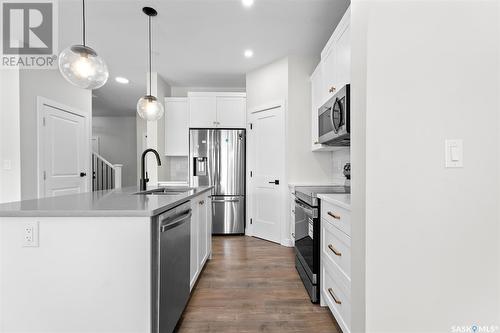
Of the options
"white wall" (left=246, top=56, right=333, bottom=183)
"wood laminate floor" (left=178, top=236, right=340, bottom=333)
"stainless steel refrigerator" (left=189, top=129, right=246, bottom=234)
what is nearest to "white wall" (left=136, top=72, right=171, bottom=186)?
"stainless steel refrigerator" (left=189, top=129, right=246, bottom=234)

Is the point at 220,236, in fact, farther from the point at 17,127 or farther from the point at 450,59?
the point at 450,59

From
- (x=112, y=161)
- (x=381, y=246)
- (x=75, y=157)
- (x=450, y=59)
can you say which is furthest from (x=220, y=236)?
(x=112, y=161)

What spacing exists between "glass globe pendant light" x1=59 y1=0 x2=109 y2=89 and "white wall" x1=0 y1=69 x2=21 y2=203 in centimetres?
187

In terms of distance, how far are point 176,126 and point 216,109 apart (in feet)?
2.83

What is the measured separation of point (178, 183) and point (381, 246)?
360 centimetres

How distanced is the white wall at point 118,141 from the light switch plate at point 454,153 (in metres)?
7.87

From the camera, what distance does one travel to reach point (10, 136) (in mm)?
2830

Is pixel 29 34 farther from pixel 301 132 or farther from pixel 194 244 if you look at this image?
pixel 301 132

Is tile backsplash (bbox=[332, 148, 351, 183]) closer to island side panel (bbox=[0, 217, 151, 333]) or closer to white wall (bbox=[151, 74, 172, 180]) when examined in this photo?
island side panel (bbox=[0, 217, 151, 333])

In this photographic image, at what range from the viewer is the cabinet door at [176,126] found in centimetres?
447

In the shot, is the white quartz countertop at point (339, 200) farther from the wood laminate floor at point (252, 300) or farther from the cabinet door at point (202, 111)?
the cabinet door at point (202, 111)

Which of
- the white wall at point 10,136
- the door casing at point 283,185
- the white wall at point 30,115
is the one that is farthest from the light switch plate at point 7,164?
the door casing at point 283,185

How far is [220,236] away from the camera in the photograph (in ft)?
13.1
